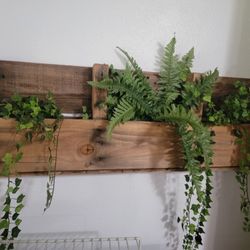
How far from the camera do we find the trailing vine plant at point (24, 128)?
1067 mm

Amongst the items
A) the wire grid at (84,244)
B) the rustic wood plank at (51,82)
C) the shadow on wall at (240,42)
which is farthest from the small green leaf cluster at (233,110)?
the wire grid at (84,244)

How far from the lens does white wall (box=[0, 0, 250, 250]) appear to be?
1.23 metres

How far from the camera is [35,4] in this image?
1.21 meters

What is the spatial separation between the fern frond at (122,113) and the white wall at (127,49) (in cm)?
29

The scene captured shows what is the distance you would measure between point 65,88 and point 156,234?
95cm

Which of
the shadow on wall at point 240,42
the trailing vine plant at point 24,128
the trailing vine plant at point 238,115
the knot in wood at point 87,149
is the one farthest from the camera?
the shadow on wall at point 240,42

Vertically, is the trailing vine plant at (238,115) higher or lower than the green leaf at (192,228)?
higher

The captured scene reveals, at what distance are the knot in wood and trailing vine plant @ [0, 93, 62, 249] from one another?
126 mm

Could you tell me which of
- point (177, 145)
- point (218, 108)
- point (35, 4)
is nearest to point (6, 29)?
point (35, 4)

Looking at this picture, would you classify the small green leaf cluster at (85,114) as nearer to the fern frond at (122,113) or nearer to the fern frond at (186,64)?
the fern frond at (122,113)

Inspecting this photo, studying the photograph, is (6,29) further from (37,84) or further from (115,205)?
(115,205)

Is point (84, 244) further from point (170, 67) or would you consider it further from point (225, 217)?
Answer: point (170, 67)

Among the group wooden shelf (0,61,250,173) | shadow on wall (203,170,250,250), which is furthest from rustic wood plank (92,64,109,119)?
shadow on wall (203,170,250,250)

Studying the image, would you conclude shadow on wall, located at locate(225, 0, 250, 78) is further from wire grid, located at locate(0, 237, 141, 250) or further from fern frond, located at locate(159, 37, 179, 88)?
wire grid, located at locate(0, 237, 141, 250)
